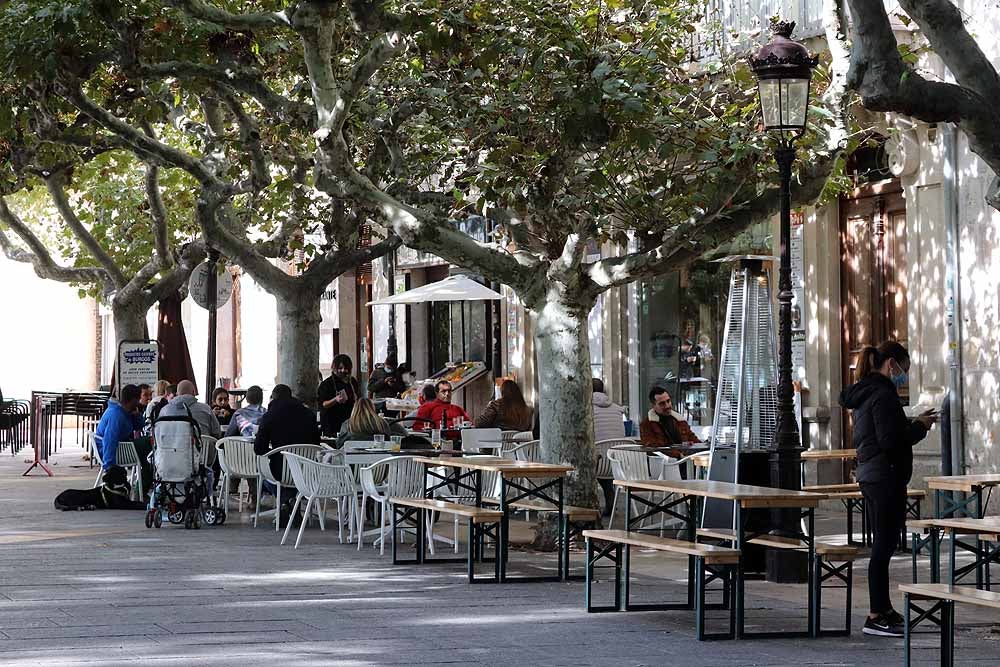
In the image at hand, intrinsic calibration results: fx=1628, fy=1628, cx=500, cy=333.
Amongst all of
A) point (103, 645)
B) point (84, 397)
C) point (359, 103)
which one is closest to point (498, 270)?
point (359, 103)

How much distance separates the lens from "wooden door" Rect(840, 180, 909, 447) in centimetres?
1841

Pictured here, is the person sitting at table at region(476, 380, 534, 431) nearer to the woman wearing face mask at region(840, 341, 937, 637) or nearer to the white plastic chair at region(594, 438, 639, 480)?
the white plastic chair at region(594, 438, 639, 480)

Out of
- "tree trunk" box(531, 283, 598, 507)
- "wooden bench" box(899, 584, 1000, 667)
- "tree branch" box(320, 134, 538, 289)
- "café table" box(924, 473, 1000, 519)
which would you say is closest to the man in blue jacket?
"tree branch" box(320, 134, 538, 289)

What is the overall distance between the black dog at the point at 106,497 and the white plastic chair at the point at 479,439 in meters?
4.19

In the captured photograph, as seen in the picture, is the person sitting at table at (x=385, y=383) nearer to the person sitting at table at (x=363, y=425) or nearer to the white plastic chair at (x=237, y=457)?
the white plastic chair at (x=237, y=457)

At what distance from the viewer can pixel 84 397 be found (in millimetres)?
32500

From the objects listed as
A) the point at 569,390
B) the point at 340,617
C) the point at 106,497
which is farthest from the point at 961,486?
the point at 106,497

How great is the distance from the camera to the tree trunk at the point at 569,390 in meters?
14.6

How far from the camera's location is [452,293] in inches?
973

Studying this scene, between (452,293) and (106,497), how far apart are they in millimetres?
7008

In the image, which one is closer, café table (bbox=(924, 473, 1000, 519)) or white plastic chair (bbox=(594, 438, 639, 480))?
café table (bbox=(924, 473, 1000, 519))

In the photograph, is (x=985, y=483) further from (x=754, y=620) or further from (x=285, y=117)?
(x=285, y=117)

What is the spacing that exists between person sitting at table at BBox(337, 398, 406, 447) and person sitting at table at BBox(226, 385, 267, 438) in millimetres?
2171

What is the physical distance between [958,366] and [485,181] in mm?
5448
